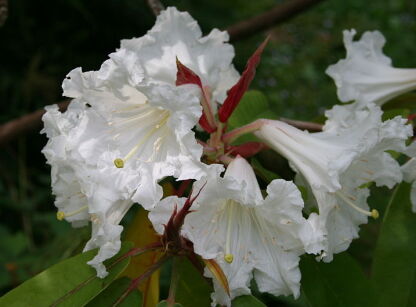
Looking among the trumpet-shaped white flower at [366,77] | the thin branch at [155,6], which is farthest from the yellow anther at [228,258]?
the thin branch at [155,6]

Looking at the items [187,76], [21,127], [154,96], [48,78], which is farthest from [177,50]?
[48,78]

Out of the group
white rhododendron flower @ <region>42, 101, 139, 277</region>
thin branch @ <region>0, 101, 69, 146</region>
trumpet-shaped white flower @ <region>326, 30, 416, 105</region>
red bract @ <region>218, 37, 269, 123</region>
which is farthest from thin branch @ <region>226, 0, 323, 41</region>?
white rhododendron flower @ <region>42, 101, 139, 277</region>

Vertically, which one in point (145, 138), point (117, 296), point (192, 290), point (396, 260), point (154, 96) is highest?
point (154, 96)

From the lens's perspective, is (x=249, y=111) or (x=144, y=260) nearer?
(x=144, y=260)

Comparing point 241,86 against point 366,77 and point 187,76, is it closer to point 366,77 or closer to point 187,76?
point 187,76

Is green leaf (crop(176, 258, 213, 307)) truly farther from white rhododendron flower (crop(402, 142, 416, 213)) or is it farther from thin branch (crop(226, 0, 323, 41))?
thin branch (crop(226, 0, 323, 41))

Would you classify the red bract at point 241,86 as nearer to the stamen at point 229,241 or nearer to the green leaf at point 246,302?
the stamen at point 229,241
